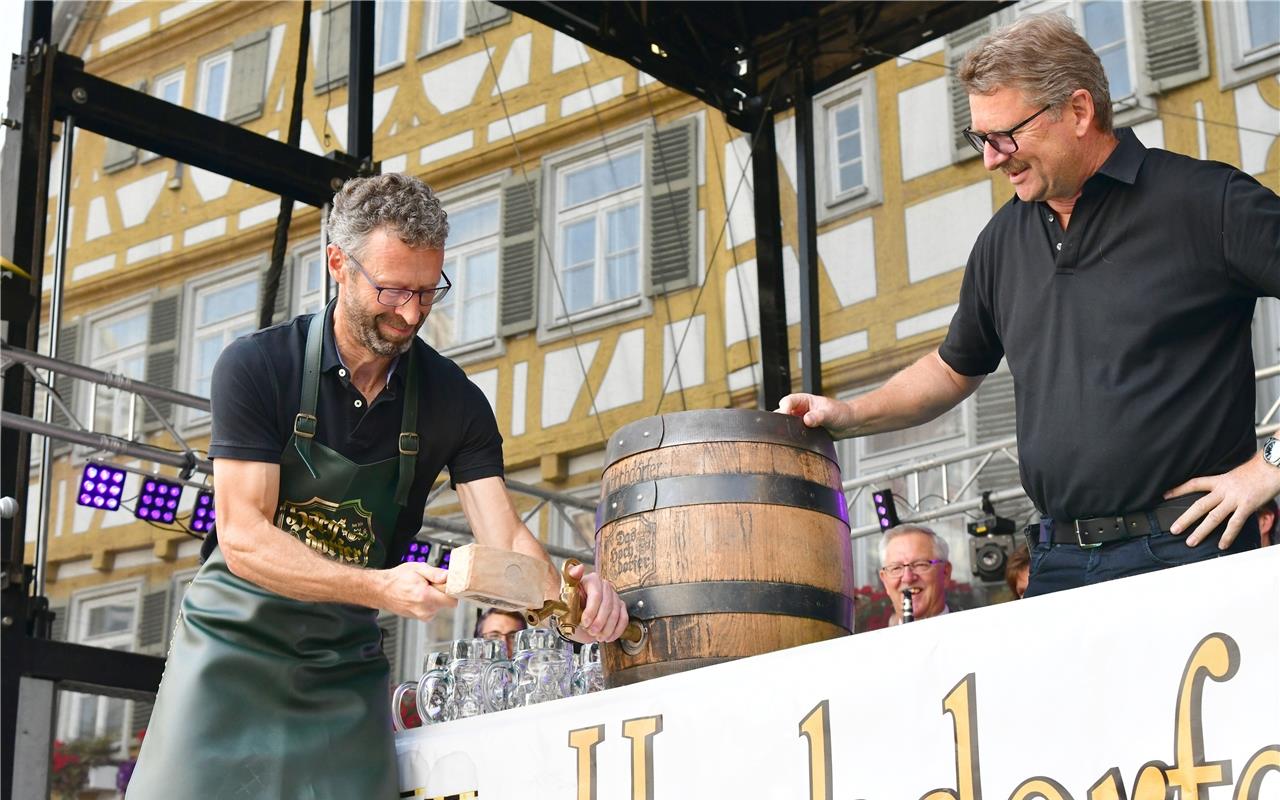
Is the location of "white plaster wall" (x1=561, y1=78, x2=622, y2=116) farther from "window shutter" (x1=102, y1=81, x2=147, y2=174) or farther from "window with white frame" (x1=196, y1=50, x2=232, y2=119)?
"window shutter" (x1=102, y1=81, x2=147, y2=174)

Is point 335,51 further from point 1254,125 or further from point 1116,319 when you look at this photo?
point 1116,319

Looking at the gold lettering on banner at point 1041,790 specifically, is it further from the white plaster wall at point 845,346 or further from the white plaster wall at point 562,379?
the white plaster wall at point 562,379

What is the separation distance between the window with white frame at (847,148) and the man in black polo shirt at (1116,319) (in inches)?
349

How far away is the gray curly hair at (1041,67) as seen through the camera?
7.60 ft

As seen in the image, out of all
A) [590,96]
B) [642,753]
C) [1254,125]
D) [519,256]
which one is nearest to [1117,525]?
[642,753]

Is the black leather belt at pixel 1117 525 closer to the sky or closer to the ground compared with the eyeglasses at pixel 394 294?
closer to the ground

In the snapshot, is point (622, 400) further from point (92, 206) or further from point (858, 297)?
point (92, 206)

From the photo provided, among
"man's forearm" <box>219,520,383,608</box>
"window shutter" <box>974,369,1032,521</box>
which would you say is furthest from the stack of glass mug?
"window shutter" <box>974,369,1032,521</box>

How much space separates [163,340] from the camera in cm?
1516

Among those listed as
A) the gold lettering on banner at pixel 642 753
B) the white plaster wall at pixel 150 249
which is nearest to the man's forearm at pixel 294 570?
the gold lettering on banner at pixel 642 753

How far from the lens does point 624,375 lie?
471 inches

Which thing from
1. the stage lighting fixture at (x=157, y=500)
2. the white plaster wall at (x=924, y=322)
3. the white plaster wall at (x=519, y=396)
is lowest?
the stage lighting fixture at (x=157, y=500)

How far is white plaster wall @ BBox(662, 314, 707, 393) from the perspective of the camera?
459 inches

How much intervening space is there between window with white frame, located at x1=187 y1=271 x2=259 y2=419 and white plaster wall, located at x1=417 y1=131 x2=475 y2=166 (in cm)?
215
